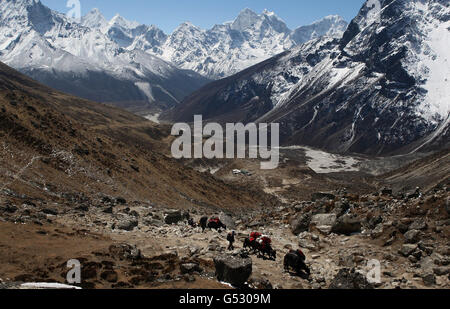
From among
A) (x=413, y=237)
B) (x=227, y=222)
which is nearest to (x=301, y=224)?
(x=227, y=222)

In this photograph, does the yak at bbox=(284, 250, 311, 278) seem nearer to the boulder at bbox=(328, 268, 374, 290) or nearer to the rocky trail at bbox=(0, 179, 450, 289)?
the rocky trail at bbox=(0, 179, 450, 289)

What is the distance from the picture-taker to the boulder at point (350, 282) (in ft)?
67.2

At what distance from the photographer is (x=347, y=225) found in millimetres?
30922

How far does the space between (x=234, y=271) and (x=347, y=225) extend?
1297 centimetres

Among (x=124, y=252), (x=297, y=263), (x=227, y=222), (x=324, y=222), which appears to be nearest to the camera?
(x=297, y=263)

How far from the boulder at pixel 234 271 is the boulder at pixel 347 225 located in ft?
38.9

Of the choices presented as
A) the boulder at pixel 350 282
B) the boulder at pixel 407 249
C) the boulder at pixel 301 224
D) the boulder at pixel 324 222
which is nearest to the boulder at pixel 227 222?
the boulder at pixel 301 224

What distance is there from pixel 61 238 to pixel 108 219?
27.2 feet

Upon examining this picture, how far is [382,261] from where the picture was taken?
80.1ft

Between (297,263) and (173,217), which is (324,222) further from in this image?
(173,217)

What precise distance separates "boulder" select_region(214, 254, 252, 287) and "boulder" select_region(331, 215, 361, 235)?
11.8 meters

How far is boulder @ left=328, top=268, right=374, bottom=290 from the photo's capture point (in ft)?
67.2
